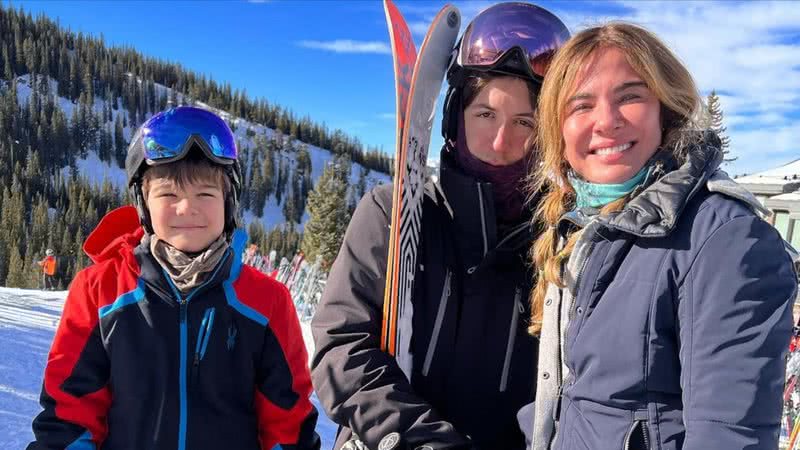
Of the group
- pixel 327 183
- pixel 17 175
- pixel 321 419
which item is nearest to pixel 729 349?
pixel 321 419

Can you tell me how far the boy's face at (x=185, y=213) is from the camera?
6.11 ft

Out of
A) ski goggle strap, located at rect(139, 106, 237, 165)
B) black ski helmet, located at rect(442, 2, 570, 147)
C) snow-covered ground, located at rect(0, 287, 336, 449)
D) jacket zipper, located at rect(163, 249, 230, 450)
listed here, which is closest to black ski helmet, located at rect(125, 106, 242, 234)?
ski goggle strap, located at rect(139, 106, 237, 165)

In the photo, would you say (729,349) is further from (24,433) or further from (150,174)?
(24,433)

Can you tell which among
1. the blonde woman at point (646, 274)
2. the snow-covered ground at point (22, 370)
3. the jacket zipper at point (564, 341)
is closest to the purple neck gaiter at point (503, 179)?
the blonde woman at point (646, 274)

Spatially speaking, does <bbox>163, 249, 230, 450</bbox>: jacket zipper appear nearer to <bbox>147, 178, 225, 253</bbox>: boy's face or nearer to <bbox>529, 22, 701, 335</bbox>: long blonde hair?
<bbox>147, 178, 225, 253</bbox>: boy's face

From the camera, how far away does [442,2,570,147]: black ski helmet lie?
70.6 inches

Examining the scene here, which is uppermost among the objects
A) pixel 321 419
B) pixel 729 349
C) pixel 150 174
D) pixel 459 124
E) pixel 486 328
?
pixel 459 124

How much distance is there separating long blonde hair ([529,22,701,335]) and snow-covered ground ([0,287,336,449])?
3.63m

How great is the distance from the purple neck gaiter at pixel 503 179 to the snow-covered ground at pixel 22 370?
348cm

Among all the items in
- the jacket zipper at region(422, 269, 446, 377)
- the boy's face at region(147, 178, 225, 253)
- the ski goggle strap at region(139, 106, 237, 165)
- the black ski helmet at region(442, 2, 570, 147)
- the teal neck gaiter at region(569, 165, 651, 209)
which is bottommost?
the jacket zipper at region(422, 269, 446, 377)

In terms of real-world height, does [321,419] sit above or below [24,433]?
below

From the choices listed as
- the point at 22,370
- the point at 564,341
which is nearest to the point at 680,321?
the point at 564,341

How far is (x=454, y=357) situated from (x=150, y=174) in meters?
1.25

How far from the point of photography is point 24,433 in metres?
3.58
